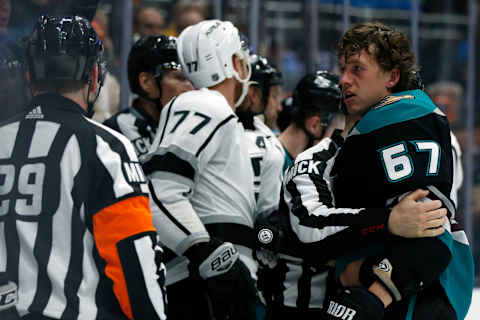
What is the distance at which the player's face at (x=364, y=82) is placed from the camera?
188cm

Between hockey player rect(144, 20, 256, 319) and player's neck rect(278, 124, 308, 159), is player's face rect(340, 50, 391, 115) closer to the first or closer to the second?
hockey player rect(144, 20, 256, 319)

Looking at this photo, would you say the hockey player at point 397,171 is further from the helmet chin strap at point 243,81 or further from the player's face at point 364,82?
the helmet chin strap at point 243,81

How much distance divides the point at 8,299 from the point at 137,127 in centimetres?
149

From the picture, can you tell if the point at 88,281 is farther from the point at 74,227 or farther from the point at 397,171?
the point at 397,171

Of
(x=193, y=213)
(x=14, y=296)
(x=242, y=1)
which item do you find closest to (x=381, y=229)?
(x=193, y=213)

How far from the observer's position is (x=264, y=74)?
3232mm

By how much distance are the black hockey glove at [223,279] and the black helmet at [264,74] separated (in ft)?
3.72

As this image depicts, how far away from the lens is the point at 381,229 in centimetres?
174

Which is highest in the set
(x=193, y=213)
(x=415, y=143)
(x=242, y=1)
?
(x=242, y=1)

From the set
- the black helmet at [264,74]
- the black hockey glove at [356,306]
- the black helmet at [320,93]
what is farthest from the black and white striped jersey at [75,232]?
the black helmet at [264,74]

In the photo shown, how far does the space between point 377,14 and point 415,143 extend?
11.0 feet

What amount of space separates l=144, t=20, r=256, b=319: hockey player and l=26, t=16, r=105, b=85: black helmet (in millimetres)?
569

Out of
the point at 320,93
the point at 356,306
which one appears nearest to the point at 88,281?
the point at 356,306

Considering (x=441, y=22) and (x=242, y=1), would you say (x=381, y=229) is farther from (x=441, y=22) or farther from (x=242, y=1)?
(x=441, y=22)
